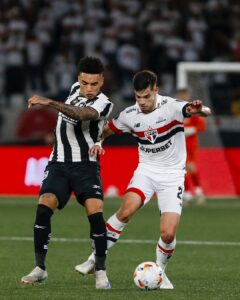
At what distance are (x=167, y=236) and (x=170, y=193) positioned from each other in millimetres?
478

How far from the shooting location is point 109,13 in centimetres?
2422

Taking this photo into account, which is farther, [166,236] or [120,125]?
[120,125]

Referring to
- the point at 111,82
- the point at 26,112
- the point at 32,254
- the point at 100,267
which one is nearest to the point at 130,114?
the point at 100,267

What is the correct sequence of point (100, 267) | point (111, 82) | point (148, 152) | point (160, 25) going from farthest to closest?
point (160, 25)
point (111, 82)
point (148, 152)
point (100, 267)

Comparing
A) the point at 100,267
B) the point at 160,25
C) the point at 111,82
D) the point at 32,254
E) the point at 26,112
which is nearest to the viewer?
the point at 100,267

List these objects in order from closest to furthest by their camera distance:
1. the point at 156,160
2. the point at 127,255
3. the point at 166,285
Result: the point at 166,285, the point at 156,160, the point at 127,255

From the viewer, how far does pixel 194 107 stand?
8891 mm

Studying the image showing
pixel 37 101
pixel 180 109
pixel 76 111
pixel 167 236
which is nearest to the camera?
pixel 37 101

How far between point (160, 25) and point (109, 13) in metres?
1.32

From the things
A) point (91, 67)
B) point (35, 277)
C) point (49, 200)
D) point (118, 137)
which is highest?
point (91, 67)

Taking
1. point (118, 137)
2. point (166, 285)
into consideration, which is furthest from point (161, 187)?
point (118, 137)

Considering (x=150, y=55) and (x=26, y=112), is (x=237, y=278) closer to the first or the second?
(x=26, y=112)

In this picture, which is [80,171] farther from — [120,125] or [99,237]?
[120,125]

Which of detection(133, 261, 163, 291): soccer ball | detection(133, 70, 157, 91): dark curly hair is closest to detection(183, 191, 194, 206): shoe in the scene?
detection(133, 70, 157, 91): dark curly hair
